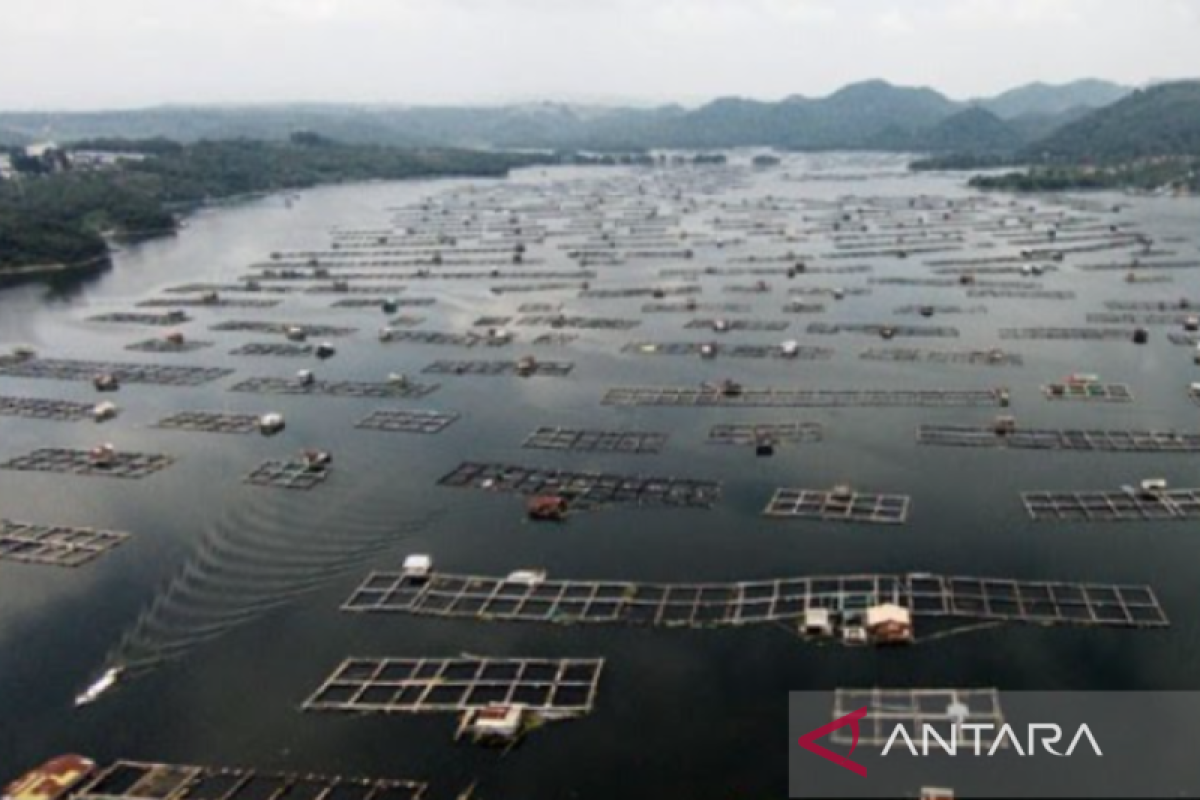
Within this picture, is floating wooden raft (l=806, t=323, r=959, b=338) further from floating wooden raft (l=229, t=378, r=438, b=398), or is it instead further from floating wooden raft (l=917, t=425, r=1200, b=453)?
floating wooden raft (l=229, t=378, r=438, b=398)

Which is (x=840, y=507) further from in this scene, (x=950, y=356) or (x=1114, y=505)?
(x=950, y=356)

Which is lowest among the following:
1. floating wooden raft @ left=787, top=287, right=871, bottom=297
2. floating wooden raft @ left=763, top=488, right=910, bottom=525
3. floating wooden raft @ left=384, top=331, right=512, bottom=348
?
floating wooden raft @ left=384, top=331, right=512, bottom=348

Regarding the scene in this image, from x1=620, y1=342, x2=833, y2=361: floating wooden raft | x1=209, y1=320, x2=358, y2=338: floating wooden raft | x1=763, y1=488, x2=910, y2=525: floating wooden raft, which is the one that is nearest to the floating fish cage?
x1=620, y1=342, x2=833, y2=361: floating wooden raft

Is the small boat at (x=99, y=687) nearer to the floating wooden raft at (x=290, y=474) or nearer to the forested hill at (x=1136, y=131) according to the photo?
the floating wooden raft at (x=290, y=474)

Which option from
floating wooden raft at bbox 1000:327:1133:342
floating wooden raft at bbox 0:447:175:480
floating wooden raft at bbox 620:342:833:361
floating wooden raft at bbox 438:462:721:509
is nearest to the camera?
floating wooden raft at bbox 438:462:721:509

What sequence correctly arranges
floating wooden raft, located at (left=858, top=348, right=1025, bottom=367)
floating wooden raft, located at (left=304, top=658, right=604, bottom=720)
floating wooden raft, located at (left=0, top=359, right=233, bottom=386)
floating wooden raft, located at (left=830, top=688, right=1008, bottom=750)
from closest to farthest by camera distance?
floating wooden raft, located at (left=830, top=688, right=1008, bottom=750), floating wooden raft, located at (left=304, top=658, right=604, bottom=720), floating wooden raft, located at (left=858, top=348, right=1025, bottom=367), floating wooden raft, located at (left=0, top=359, right=233, bottom=386)

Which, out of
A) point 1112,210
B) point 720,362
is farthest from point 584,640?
point 1112,210

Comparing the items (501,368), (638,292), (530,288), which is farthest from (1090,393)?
(530,288)
